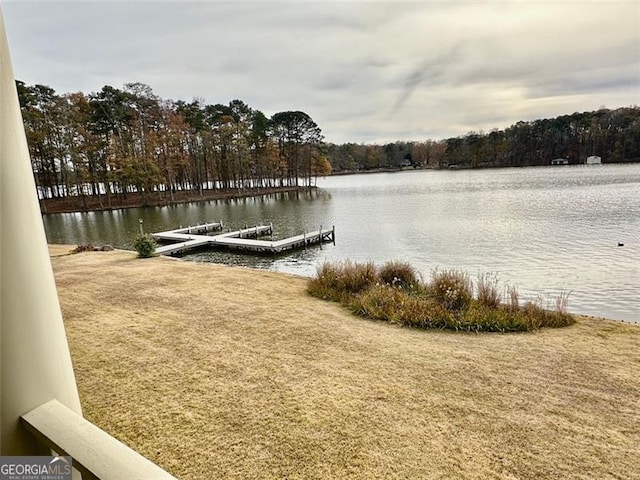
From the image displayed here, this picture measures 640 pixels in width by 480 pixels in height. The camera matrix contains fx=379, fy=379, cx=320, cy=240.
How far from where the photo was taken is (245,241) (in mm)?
15945

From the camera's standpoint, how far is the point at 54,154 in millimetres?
28531

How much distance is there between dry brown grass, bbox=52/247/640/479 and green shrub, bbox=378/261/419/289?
94.9 inches

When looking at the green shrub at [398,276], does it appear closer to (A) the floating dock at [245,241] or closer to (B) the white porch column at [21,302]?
(B) the white porch column at [21,302]

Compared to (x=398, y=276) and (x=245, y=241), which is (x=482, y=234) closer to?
(x=398, y=276)

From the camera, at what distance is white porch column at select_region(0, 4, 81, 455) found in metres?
0.91

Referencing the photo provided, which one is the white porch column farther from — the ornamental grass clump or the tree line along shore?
the tree line along shore

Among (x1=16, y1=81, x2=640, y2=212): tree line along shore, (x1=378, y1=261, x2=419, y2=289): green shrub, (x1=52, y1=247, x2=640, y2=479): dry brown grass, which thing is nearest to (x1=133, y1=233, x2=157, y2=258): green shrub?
(x1=52, y1=247, x2=640, y2=479): dry brown grass

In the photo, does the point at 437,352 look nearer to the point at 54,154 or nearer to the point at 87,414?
the point at 87,414

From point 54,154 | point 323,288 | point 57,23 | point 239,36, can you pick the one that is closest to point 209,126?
point 54,154

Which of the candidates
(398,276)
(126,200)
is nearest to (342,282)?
(398,276)

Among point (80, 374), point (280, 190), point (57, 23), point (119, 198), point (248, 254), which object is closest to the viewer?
point (57, 23)

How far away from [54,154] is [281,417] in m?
33.2

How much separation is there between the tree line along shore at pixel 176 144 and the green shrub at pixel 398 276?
27.6 m

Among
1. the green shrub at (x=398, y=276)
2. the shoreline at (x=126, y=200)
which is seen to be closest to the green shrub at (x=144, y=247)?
the green shrub at (x=398, y=276)
